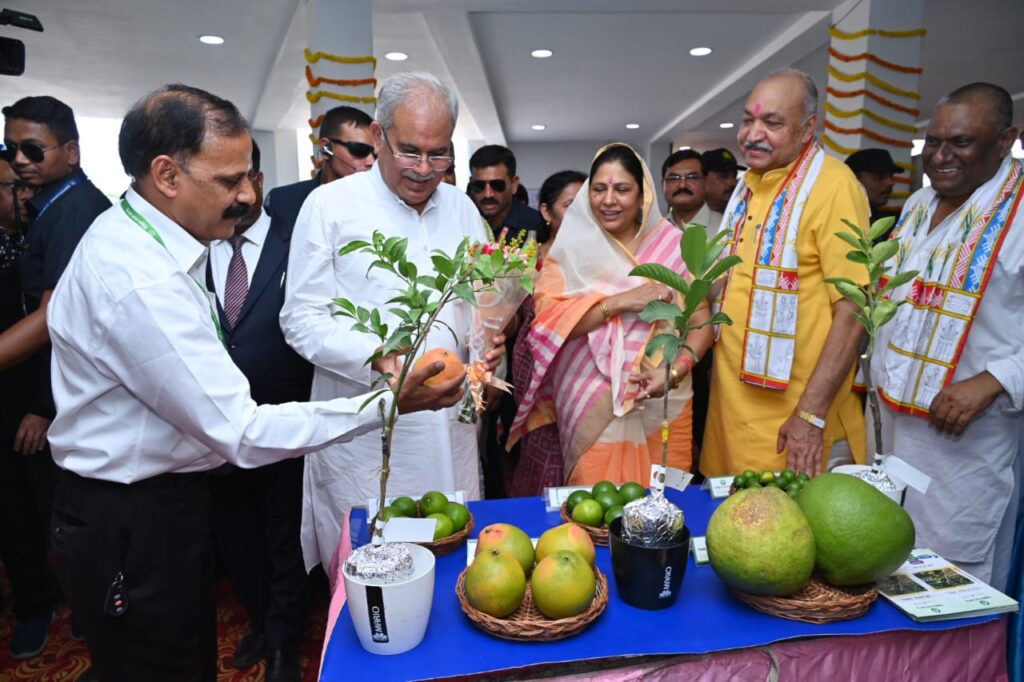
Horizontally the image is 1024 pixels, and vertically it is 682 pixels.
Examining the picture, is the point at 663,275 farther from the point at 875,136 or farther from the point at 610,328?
the point at 875,136

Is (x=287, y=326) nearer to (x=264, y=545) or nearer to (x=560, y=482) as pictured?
(x=264, y=545)

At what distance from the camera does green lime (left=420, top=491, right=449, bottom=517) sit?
133cm

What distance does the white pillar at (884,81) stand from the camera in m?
4.54

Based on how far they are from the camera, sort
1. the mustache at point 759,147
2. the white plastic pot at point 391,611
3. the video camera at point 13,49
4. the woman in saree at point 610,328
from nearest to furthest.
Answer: the white plastic pot at point 391,611
the mustache at point 759,147
the woman in saree at point 610,328
the video camera at point 13,49

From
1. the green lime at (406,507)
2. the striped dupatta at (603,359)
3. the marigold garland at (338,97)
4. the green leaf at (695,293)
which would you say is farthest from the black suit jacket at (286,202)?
the marigold garland at (338,97)

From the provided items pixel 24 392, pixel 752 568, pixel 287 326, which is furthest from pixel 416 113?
pixel 24 392

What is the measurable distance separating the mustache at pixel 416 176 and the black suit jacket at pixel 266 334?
612 millimetres

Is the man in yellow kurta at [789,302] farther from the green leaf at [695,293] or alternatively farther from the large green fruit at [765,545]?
the green leaf at [695,293]

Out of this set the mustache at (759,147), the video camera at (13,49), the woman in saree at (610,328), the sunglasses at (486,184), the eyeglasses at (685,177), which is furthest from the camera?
the eyeglasses at (685,177)

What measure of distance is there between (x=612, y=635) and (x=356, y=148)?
2.24 meters

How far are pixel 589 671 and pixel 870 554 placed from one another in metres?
0.47

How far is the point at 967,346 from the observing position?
186 cm

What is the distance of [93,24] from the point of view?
5.82m

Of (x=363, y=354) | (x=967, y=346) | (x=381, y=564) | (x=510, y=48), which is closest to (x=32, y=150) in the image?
(x=363, y=354)
